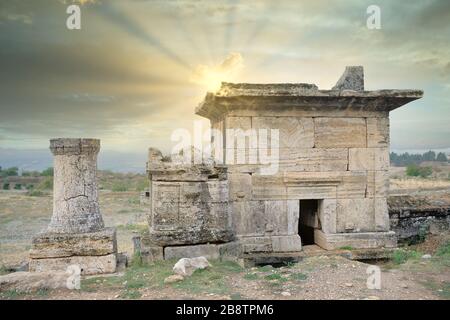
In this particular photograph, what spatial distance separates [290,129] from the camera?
6953 mm

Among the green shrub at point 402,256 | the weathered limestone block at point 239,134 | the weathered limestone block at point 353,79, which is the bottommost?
the green shrub at point 402,256

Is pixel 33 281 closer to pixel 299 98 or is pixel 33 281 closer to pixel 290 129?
pixel 290 129

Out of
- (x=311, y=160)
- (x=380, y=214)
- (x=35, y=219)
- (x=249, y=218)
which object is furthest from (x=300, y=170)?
(x=35, y=219)

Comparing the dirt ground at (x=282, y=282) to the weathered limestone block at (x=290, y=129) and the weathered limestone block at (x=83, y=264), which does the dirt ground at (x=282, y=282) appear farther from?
the weathered limestone block at (x=290, y=129)

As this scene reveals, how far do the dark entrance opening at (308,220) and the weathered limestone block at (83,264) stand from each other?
13.2 ft

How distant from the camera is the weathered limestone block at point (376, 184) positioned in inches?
284

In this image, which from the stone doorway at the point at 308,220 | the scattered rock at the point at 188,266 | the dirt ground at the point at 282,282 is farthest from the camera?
the stone doorway at the point at 308,220

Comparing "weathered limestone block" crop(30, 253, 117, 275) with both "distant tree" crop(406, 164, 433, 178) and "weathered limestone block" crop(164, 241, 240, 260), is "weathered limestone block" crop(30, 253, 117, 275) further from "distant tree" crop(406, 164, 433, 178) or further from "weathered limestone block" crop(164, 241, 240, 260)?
"distant tree" crop(406, 164, 433, 178)

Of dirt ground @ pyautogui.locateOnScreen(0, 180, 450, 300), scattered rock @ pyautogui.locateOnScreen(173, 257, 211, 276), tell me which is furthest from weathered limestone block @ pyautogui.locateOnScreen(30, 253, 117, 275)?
scattered rock @ pyautogui.locateOnScreen(173, 257, 211, 276)

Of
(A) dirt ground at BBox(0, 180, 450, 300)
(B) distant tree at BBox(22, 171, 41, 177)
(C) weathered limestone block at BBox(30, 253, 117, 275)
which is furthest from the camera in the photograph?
(B) distant tree at BBox(22, 171, 41, 177)

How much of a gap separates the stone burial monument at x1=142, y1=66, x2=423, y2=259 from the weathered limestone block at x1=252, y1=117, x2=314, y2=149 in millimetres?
19

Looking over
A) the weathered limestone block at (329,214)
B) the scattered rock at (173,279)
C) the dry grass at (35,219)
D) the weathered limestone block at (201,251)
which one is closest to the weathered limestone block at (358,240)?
the weathered limestone block at (329,214)

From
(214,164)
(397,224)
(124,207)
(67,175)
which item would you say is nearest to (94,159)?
(67,175)

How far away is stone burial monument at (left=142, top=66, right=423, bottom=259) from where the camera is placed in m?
6.45
